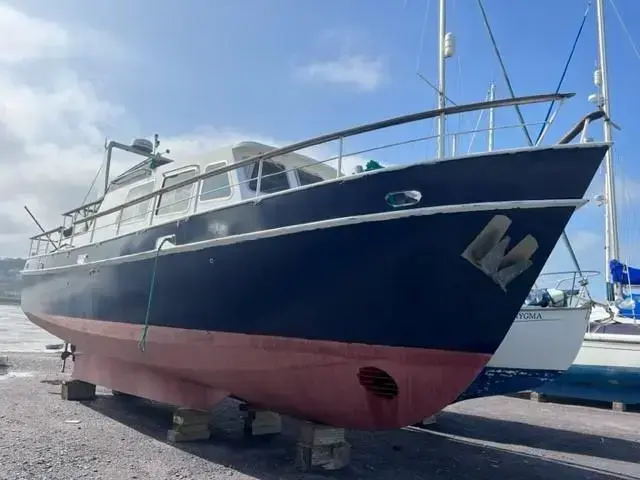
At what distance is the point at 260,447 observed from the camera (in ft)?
18.4

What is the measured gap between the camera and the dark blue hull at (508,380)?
272 inches

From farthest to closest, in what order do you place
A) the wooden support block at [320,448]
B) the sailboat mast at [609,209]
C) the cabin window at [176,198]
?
the sailboat mast at [609,209]
the cabin window at [176,198]
the wooden support block at [320,448]

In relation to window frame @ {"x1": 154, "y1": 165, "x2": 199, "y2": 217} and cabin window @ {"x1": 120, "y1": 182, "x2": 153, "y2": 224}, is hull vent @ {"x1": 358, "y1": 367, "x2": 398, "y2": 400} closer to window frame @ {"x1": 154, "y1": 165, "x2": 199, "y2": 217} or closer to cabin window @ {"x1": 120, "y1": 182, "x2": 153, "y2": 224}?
window frame @ {"x1": 154, "y1": 165, "x2": 199, "y2": 217}

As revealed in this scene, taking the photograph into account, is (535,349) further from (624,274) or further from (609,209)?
(609,209)

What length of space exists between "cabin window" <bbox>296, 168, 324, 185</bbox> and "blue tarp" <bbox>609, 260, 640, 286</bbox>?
795 cm

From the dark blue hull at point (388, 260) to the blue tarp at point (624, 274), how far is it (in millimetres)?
8671

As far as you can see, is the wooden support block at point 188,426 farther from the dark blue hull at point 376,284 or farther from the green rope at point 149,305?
the dark blue hull at point 376,284

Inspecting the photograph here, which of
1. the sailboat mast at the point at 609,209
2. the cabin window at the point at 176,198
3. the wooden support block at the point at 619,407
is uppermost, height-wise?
the sailboat mast at the point at 609,209

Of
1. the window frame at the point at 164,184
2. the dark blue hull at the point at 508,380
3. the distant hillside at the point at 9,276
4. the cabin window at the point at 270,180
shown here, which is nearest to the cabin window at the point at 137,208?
the window frame at the point at 164,184

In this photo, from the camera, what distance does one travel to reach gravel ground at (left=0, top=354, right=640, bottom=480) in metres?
4.67

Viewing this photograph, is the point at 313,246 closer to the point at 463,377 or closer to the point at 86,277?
the point at 463,377

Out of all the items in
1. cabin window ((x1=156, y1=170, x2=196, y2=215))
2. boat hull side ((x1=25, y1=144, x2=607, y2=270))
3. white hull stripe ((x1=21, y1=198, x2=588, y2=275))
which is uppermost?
cabin window ((x1=156, y1=170, x2=196, y2=215))

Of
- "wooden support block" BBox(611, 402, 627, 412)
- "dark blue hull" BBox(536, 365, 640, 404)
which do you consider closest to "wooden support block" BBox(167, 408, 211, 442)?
"dark blue hull" BBox(536, 365, 640, 404)

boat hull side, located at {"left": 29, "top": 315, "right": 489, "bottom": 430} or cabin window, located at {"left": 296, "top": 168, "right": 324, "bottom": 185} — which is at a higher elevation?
cabin window, located at {"left": 296, "top": 168, "right": 324, "bottom": 185}
